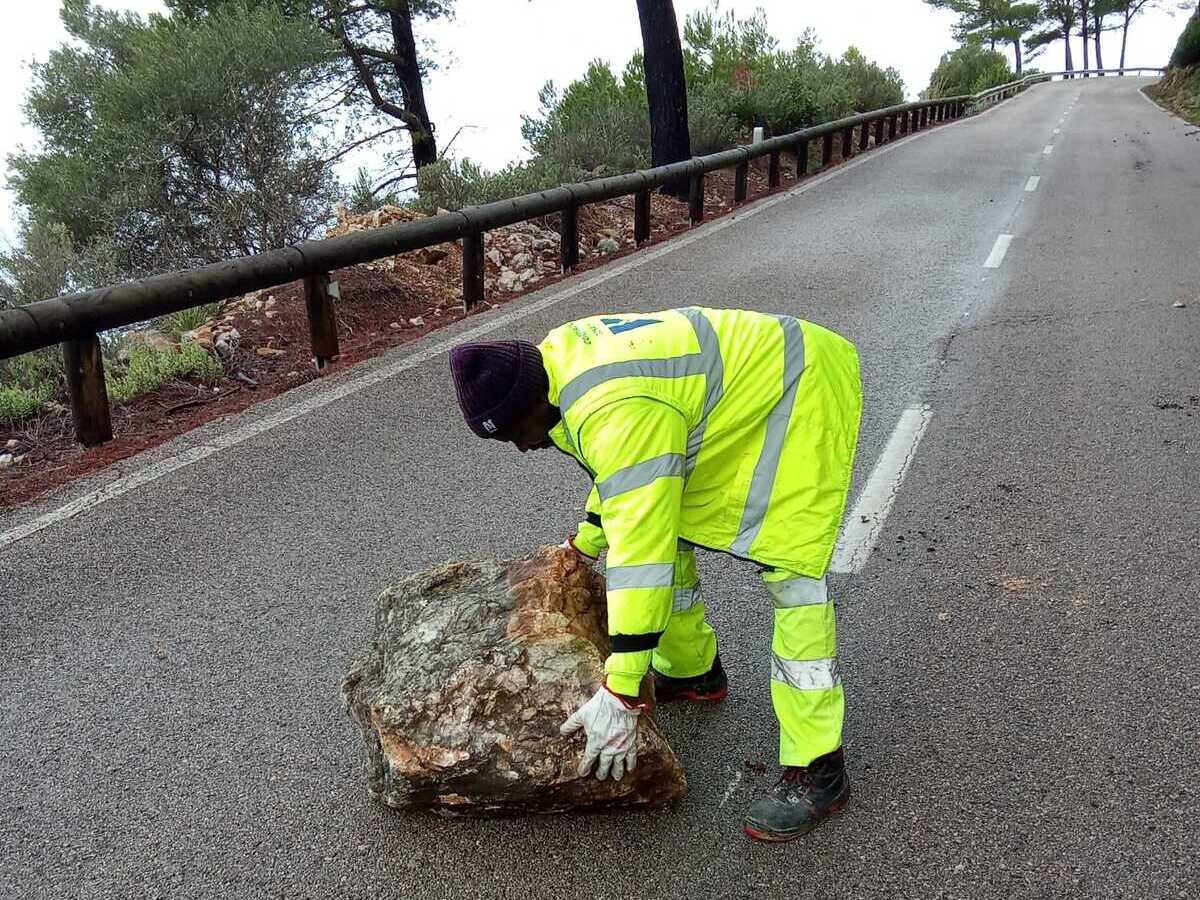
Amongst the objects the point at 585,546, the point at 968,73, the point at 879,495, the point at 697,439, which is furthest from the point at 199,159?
the point at 968,73

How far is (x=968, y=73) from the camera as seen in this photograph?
48312 millimetres

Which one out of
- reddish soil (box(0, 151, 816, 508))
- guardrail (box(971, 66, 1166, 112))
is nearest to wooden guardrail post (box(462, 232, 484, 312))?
reddish soil (box(0, 151, 816, 508))

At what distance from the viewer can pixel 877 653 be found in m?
3.50

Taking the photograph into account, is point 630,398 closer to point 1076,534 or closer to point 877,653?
point 877,653

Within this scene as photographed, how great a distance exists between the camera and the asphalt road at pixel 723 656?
2.65 metres

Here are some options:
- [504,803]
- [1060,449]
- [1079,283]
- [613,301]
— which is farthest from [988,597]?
[1079,283]

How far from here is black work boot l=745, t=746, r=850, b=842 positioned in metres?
2.71

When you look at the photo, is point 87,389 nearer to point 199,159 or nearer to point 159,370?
point 159,370

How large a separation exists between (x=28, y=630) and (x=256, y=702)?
1.15 metres

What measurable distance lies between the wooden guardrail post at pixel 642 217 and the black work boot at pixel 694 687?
843 centimetres

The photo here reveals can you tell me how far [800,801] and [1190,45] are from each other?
1755 inches

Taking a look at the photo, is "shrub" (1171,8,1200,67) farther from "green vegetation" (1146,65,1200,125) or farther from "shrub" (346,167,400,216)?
"shrub" (346,167,400,216)

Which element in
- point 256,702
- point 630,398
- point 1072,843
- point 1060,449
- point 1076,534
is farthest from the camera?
point 1060,449

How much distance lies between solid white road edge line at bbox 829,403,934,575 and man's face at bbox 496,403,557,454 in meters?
1.40
